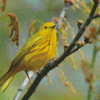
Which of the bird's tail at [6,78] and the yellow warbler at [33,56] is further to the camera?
the yellow warbler at [33,56]

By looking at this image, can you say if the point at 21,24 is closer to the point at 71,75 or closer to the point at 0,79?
the point at 71,75

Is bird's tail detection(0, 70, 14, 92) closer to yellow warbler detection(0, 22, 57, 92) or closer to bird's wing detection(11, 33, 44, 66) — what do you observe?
yellow warbler detection(0, 22, 57, 92)

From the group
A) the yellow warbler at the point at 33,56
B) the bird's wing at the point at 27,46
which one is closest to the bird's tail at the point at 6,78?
the yellow warbler at the point at 33,56

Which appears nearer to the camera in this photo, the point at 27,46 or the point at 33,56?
the point at 33,56

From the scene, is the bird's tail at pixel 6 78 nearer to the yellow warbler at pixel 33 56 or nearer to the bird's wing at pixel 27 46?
the yellow warbler at pixel 33 56

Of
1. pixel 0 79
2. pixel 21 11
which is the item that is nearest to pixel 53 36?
pixel 0 79

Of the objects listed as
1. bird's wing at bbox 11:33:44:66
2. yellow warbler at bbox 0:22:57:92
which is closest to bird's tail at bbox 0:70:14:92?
yellow warbler at bbox 0:22:57:92

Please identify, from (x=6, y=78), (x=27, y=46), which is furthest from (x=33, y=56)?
(x=6, y=78)

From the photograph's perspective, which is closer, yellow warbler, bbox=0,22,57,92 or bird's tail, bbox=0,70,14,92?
bird's tail, bbox=0,70,14,92

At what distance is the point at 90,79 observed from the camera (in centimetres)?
92

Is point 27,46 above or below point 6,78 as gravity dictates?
above

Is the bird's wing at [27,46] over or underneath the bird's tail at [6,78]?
over

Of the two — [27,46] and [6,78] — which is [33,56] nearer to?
[27,46]

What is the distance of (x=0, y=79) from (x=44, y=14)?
3.21m
